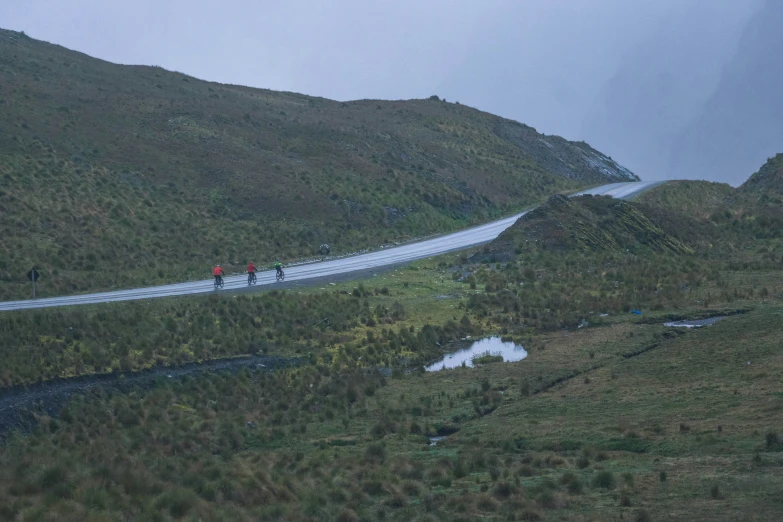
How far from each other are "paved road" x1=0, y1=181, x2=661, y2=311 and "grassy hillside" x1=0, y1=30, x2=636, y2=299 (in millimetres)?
3809

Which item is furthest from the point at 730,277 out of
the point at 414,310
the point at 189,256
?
the point at 189,256

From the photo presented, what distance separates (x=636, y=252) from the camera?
5334cm

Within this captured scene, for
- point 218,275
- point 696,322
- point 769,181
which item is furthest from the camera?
point 769,181

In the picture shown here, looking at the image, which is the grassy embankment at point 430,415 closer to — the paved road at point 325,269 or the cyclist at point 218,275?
the paved road at point 325,269

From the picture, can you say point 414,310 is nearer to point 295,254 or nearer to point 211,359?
point 211,359

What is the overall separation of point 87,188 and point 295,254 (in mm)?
13882

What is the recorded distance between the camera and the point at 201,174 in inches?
2739

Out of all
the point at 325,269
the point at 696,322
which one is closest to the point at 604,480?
Answer: the point at 696,322

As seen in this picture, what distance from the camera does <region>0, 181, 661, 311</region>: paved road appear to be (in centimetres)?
3597

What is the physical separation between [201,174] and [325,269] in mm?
25865

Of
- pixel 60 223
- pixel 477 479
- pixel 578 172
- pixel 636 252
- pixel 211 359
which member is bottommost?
pixel 477 479

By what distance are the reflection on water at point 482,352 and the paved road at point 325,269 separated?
1194cm

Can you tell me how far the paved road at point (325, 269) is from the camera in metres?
36.0

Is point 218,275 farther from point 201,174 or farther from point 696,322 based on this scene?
point 201,174
